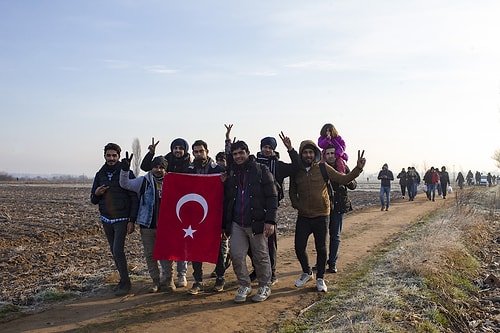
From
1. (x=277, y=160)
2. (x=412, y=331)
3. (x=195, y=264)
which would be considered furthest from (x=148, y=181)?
(x=412, y=331)

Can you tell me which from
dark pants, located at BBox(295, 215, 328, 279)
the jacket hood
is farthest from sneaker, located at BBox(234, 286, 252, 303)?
the jacket hood

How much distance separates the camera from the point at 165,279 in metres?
7.54

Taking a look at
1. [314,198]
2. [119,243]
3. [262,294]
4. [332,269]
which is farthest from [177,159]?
[332,269]

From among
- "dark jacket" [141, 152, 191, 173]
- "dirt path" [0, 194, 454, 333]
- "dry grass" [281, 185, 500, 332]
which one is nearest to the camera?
"dirt path" [0, 194, 454, 333]

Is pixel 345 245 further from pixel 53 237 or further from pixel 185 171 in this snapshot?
pixel 53 237

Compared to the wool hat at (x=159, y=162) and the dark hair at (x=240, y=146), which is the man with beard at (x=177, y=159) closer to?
the wool hat at (x=159, y=162)

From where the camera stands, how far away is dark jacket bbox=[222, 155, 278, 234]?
6.73 meters

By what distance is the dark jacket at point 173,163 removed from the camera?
24.8ft

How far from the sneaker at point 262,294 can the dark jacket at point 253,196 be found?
893 mm

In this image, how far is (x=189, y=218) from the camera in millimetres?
7434

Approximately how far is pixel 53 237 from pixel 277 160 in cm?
1042

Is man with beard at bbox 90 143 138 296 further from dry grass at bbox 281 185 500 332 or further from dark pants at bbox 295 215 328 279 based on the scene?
dry grass at bbox 281 185 500 332

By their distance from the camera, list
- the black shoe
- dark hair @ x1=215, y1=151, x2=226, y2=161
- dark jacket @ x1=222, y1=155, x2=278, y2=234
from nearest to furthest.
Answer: dark jacket @ x1=222, y1=155, x2=278, y2=234, the black shoe, dark hair @ x1=215, y1=151, x2=226, y2=161

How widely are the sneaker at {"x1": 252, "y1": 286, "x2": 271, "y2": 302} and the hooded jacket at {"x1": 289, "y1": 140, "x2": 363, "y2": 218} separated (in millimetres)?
1314
